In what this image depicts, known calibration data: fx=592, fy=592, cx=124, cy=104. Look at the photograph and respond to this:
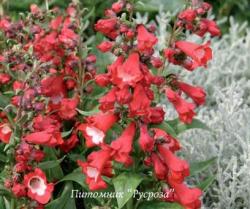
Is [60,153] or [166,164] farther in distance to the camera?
[60,153]

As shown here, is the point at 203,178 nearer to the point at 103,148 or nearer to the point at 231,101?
the point at 231,101

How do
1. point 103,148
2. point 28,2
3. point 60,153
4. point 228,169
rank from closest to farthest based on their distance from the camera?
point 103,148
point 60,153
point 228,169
point 28,2

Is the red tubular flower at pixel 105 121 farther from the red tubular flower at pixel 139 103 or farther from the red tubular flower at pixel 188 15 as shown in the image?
the red tubular flower at pixel 188 15

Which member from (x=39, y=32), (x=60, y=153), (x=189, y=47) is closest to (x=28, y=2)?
(x=39, y=32)

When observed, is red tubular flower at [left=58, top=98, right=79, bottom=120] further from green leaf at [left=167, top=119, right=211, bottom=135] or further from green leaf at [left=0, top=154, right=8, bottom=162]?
green leaf at [left=167, top=119, right=211, bottom=135]

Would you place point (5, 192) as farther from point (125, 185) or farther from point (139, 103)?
point (139, 103)

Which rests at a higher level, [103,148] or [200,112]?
[103,148]

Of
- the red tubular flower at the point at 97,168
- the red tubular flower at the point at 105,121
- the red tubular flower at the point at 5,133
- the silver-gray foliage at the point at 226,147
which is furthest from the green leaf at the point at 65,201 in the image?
the silver-gray foliage at the point at 226,147

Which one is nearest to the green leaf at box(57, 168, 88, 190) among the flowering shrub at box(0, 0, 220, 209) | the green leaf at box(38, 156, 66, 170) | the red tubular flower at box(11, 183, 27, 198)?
the flowering shrub at box(0, 0, 220, 209)
